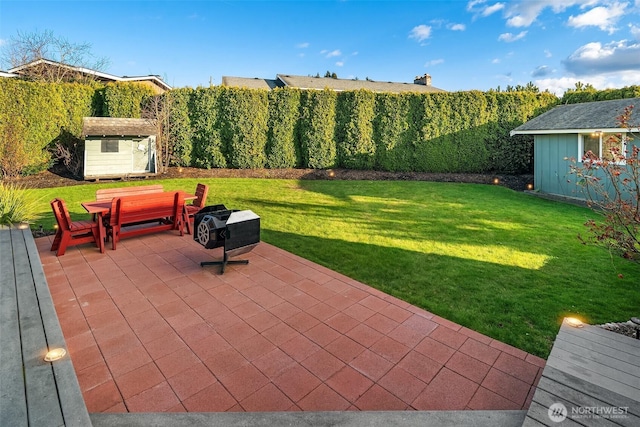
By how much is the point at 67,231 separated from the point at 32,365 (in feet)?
14.8

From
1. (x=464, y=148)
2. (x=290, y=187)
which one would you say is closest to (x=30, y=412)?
(x=290, y=187)

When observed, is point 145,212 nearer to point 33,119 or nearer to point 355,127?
point 355,127

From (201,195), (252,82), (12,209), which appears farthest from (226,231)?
(252,82)

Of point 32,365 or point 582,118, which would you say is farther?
point 582,118

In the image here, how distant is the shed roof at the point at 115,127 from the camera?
49.2 ft

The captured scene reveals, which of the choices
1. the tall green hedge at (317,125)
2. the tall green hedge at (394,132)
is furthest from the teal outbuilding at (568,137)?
the tall green hedge at (317,125)

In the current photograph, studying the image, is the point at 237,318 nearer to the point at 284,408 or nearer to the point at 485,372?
the point at 284,408

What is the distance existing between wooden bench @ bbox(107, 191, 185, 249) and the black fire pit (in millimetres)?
1950

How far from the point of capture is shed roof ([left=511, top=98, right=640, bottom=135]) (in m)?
12.5

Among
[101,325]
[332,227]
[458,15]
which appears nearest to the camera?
[101,325]

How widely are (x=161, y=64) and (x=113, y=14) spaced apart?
598cm

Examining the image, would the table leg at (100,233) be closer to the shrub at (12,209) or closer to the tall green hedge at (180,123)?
the shrub at (12,209)

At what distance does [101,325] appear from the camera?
4.01m

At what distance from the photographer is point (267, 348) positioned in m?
3.57
